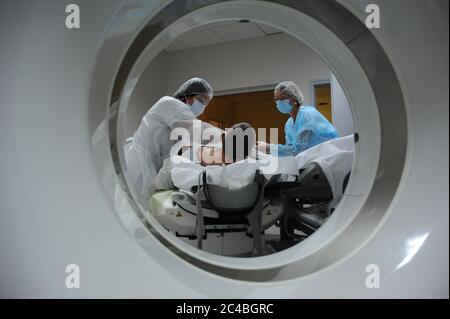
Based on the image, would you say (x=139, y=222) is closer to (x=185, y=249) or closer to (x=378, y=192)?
(x=185, y=249)

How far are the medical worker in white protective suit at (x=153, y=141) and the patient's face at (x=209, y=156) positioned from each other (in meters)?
0.12

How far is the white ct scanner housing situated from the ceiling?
2.73m

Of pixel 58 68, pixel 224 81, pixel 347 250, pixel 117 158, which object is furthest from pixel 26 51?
pixel 224 81

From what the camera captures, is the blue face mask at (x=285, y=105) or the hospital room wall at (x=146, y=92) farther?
the hospital room wall at (x=146, y=92)

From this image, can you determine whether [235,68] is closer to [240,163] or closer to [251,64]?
[251,64]

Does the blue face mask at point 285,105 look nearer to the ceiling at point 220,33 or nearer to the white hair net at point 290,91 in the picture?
the white hair net at point 290,91

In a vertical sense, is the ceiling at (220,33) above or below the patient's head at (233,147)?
above

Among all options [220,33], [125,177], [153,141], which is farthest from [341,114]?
[220,33]

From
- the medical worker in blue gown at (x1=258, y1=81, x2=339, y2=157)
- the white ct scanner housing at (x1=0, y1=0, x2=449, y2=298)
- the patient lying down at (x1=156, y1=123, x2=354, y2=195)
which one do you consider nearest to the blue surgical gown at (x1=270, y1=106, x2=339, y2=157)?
the medical worker in blue gown at (x1=258, y1=81, x2=339, y2=157)

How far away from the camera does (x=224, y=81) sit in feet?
11.2

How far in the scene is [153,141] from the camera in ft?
4.85

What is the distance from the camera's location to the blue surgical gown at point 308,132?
74.5 inches

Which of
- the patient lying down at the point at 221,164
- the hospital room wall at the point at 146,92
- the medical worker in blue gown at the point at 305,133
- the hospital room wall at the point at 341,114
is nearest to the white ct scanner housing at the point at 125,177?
the patient lying down at the point at 221,164

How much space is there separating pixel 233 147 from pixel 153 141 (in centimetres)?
36
